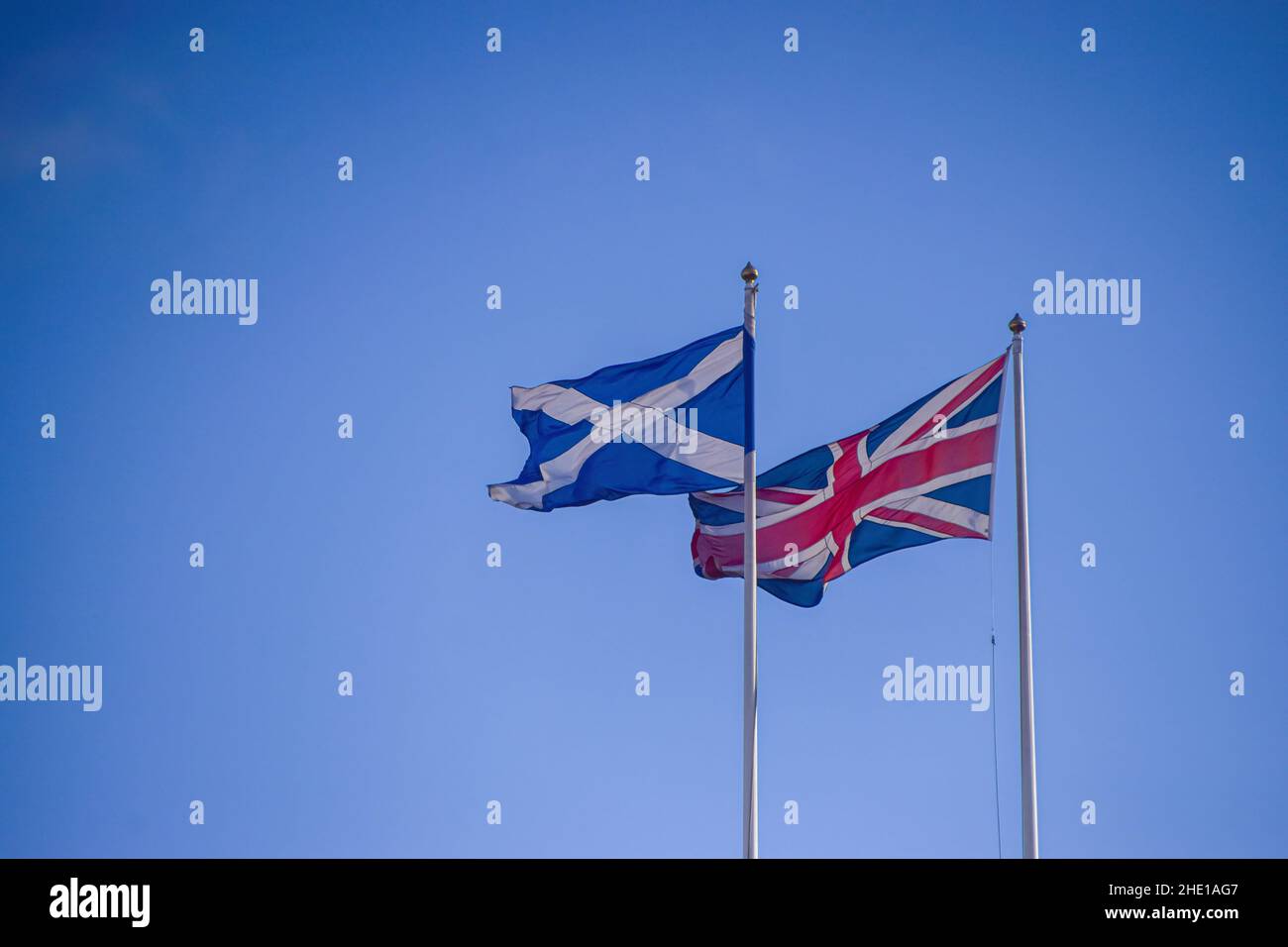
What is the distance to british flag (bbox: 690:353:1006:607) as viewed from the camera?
24.0 meters

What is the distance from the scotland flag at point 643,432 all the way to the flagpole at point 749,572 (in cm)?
20

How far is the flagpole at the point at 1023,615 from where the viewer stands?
72.2ft

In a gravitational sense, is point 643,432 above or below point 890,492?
above

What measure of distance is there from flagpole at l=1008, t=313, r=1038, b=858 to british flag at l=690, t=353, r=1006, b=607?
1.69 feet

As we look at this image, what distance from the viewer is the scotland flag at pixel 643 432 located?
24.3m

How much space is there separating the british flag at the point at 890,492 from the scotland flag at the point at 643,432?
1.12 metres

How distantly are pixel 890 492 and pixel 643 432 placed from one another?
3818 mm

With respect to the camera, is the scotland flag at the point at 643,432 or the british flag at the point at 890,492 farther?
the scotland flag at the point at 643,432

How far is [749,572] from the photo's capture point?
23.2 m

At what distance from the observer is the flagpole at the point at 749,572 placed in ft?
72.7

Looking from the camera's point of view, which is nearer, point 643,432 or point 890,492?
point 890,492

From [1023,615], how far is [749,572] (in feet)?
12.9

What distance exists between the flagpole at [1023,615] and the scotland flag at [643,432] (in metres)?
4.06
